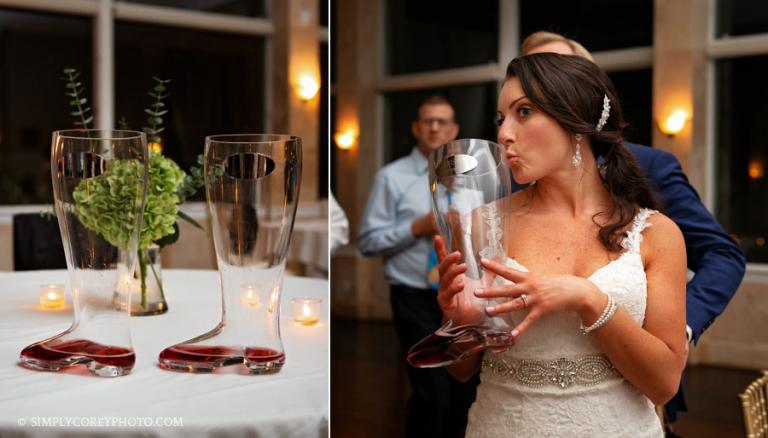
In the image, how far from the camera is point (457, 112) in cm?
895

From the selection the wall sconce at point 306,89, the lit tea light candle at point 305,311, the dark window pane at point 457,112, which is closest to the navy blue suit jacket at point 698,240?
the wall sconce at point 306,89

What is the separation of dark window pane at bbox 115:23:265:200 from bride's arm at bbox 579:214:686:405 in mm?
1036

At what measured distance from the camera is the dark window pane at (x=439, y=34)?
8.74 meters

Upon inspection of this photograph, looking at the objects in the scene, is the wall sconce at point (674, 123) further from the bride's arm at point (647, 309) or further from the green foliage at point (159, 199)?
the green foliage at point (159, 199)

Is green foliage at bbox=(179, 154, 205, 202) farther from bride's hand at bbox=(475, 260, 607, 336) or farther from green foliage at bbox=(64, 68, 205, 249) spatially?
bride's hand at bbox=(475, 260, 607, 336)

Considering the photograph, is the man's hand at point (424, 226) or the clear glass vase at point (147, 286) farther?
the man's hand at point (424, 226)

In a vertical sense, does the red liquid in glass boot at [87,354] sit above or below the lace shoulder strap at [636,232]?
below

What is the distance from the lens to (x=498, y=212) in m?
1.41

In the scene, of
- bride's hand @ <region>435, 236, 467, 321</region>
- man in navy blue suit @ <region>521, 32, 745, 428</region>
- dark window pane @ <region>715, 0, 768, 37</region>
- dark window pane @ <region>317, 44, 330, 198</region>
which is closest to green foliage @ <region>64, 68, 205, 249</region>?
dark window pane @ <region>317, 44, 330, 198</region>

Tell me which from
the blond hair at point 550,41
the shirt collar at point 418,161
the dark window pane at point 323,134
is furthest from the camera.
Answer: the shirt collar at point 418,161

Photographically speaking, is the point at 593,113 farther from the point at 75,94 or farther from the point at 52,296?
the point at 52,296

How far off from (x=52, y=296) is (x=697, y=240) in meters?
1.71

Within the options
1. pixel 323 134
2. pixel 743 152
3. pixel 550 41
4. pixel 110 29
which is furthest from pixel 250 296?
pixel 743 152

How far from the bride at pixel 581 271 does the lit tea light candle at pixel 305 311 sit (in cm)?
35
